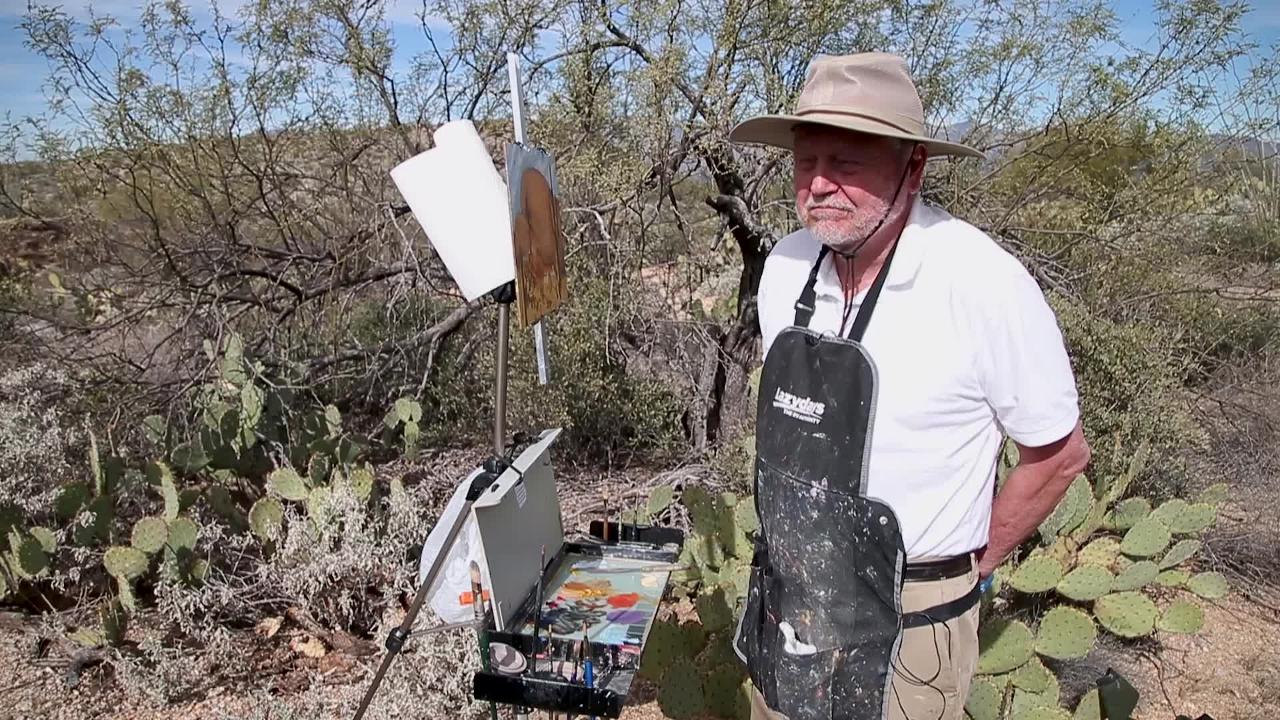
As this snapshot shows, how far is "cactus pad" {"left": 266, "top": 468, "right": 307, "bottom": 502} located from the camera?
383 cm

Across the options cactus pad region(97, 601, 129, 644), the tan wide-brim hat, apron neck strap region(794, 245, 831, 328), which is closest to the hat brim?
the tan wide-brim hat

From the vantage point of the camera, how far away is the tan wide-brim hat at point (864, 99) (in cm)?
159

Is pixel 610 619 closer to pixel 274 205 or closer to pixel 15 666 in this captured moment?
pixel 15 666

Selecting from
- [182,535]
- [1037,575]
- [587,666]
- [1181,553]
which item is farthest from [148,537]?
[1181,553]

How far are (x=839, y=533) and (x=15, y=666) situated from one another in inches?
131

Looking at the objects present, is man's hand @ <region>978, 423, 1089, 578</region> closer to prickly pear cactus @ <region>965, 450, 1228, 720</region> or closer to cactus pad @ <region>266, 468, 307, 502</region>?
prickly pear cactus @ <region>965, 450, 1228, 720</region>

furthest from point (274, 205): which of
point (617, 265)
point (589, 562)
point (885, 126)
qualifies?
point (885, 126)

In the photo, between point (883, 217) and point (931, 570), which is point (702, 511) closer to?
point (931, 570)

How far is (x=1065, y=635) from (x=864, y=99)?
2.17 m

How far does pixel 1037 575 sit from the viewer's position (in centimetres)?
317

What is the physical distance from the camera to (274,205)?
527 centimetres

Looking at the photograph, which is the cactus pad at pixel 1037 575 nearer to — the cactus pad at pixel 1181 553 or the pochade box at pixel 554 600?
the cactus pad at pixel 1181 553

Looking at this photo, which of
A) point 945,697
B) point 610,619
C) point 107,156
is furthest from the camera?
point 107,156

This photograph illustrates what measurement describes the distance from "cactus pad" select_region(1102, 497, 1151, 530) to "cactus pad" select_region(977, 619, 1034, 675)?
117cm
